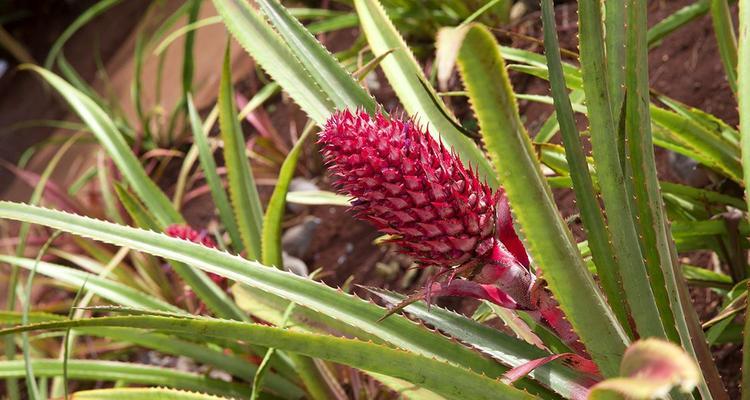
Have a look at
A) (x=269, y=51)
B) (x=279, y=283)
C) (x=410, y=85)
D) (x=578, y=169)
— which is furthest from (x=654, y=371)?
(x=269, y=51)

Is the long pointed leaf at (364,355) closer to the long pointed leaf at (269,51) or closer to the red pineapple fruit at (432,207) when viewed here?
the red pineapple fruit at (432,207)

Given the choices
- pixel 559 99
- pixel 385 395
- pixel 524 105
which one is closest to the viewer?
pixel 559 99

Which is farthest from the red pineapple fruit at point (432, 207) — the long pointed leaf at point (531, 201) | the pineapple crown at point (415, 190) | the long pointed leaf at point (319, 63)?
the long pointed leaf at point (319, 63)

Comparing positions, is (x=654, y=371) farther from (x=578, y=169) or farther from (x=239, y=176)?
(x=239, y=176)

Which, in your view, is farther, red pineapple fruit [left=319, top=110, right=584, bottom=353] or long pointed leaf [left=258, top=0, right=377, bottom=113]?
long pointed leaf [left=258, top=0, right=377, bottom=113]

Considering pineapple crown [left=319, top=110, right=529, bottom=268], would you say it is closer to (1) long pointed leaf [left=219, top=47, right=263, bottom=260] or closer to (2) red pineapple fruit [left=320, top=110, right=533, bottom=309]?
(2) red pineapple fruit [left=320, top=110, right=533, bottom=309]

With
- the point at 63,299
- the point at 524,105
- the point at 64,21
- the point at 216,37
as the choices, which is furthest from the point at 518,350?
the point at 64,21

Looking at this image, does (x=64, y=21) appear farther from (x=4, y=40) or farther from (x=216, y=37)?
(x=216, y=37)

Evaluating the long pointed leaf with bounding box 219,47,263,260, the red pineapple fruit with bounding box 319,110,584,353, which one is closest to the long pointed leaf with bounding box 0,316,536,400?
the red pineapple fruit with bounding box 319,110,584,353

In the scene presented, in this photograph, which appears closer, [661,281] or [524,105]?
[661,281]
